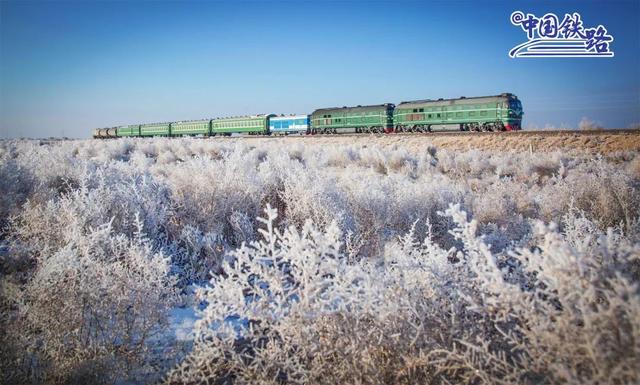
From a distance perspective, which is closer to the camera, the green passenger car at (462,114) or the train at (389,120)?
the green passenger car at (462,114)

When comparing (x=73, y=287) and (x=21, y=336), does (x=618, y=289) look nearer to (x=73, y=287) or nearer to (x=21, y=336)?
(x=73, y=287)

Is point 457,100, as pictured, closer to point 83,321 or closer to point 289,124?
point 289,124

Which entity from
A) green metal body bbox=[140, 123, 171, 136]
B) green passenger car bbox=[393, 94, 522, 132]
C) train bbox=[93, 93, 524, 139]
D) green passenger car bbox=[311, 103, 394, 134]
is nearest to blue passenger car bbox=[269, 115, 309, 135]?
train bbox=[93, 93, 524, 139]

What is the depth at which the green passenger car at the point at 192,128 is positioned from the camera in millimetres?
42906

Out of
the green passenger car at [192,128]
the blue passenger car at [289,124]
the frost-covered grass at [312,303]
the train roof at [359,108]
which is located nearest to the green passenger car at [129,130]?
the green passenger car at [192,128]

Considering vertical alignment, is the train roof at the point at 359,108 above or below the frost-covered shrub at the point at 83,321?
above

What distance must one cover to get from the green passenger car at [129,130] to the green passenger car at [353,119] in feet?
104

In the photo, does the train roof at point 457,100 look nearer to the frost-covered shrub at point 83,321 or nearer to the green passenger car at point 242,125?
the green passenger car at point 242,125

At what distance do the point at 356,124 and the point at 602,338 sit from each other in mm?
30396

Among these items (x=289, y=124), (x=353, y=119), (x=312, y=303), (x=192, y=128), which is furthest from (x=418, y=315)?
(x=192, y=128)

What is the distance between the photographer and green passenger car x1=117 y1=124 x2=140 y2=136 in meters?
52.4

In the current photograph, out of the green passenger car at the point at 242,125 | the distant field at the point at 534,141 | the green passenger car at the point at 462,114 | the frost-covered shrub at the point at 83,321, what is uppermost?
the green passenger car at the point at 242,125

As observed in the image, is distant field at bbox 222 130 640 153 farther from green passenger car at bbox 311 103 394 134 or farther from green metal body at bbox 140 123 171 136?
green metal body at bbox 140 123 171 136

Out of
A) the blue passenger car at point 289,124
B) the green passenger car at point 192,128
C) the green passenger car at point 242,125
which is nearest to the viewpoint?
the blue passenger car at point 289,124
